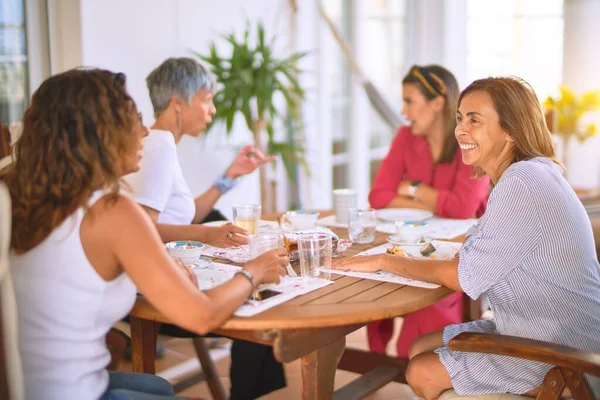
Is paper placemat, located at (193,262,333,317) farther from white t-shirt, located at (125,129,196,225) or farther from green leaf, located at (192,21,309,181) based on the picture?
green leaf, located at (192,21,309,181)

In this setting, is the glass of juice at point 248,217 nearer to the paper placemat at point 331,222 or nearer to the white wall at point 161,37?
the paper placemat at point 331,222

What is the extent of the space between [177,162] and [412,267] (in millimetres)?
1009

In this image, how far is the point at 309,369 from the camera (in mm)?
1729

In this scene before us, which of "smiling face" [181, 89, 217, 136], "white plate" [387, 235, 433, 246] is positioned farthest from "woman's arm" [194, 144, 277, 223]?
"white plate" [387, 235, 433, 246]

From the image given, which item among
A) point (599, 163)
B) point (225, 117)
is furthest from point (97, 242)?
point (599, 163)

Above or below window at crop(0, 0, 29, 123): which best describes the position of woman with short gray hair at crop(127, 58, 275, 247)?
below

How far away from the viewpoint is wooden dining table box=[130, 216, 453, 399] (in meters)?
1.59

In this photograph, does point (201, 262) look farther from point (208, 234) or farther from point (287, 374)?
point (287, 374)

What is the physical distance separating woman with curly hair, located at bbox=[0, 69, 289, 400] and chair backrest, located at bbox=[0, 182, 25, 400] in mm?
121

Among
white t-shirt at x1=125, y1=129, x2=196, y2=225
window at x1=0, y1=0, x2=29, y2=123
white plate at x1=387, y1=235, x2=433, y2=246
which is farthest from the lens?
window at x1=0, y1=0, x2=29, y2=123

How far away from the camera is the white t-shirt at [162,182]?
2404 mm

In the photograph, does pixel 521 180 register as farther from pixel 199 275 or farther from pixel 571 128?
pixel 571 128

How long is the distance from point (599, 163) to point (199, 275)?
3920 millimetres

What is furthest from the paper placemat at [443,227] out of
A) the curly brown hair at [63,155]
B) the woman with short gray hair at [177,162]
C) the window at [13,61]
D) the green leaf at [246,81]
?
the window at [13,61]
